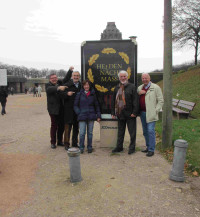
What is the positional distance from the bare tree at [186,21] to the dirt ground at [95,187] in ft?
92.9

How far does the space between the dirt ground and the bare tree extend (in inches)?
1115

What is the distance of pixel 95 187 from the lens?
378 centimetres

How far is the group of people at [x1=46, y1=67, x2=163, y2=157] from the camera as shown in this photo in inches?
206

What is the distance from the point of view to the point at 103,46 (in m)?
5.83

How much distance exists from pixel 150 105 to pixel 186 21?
2841 centimetres

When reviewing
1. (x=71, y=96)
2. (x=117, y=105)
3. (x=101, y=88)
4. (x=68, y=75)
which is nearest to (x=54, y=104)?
(x=71, y=96)

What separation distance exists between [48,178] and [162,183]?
197cm

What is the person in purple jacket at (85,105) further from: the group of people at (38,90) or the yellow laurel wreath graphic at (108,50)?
the group of people at (38,90)

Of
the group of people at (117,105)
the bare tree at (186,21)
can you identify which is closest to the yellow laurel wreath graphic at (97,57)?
the group of people at (117,105)

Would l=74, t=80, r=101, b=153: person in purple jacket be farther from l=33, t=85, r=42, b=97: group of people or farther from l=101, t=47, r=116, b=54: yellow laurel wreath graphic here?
l=33, t=85, r=42, b=97: group of people

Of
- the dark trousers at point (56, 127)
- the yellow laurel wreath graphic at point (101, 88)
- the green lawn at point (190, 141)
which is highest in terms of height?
the yellow laurel wreath graphic at point (101, 88)

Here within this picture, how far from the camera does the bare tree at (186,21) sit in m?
28.5

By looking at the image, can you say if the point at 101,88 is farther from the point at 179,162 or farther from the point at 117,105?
the point at 179,162

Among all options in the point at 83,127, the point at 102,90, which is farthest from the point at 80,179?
the point at 102,90
